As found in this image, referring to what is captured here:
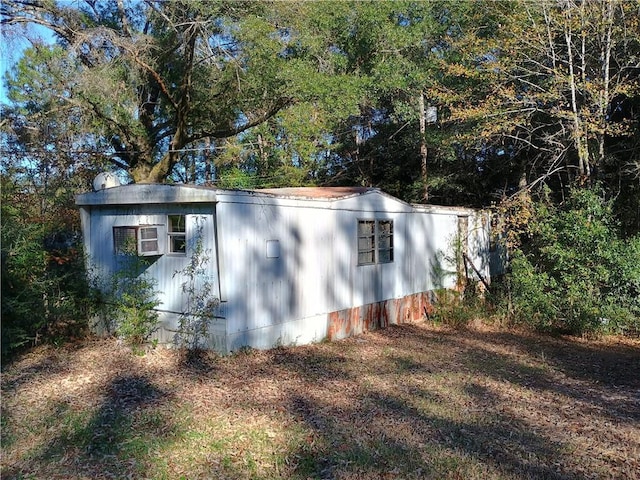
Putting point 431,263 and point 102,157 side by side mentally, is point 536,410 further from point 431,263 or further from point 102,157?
point 102,157

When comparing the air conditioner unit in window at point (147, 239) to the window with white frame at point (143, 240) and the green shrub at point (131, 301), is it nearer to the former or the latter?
the window with white frame at point (143, 240)

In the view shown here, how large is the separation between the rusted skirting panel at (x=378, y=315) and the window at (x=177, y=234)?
2.57 m

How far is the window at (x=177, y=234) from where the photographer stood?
6.48m

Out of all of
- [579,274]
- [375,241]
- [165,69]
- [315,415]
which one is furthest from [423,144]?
[315,415]

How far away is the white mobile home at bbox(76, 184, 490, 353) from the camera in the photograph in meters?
6.18

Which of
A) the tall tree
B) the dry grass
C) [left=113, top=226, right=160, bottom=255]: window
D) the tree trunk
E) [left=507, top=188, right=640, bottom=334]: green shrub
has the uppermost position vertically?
the tall tree

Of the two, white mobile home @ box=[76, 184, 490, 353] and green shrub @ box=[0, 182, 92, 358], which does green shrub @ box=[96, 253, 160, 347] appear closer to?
white mobile home @ box=[76, 184, 490, 353]

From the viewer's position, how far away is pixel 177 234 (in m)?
6.49

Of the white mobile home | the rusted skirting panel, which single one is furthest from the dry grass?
the rusted skirting panel

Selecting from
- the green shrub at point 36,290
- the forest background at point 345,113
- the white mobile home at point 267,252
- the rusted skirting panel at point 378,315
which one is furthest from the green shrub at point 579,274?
the green shrub at point 36,290

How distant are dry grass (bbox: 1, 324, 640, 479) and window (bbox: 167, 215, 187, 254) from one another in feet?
4.38

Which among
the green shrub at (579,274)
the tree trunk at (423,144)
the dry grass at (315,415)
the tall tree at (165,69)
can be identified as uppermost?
the tall tree at (165,69)

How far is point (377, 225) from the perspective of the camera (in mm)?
8797

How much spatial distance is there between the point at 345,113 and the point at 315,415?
972 centimetres
